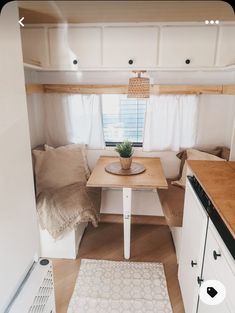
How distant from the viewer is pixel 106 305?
1658 millimetres

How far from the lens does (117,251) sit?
7.30 ft

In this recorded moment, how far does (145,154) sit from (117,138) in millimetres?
355

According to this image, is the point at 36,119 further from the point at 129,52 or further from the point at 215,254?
the point at 215,254

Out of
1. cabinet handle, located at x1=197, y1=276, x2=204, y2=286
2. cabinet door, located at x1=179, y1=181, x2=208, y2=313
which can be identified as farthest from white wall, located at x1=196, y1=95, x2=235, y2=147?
cabinet handle, located at x1=197, y1=276, x2=204, y2=286

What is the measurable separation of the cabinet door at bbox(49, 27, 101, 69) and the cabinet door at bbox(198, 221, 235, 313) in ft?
5.53

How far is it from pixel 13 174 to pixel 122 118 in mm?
2014

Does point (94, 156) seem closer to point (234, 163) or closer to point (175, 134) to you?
point (175, 134)

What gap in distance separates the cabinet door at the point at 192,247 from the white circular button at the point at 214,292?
213 millimetres

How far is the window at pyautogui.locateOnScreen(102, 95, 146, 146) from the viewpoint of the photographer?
2.52 metres

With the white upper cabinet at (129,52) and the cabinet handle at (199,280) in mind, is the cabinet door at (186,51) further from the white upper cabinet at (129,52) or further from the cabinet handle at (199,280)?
the cabinet handle at (199,280)

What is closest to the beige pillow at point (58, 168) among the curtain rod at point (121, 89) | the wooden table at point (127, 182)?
the wooden table at point (127, 182)

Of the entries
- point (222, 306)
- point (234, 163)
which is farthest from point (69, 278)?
point (234, 163)

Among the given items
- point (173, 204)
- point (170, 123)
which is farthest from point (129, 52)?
point (173, 204)

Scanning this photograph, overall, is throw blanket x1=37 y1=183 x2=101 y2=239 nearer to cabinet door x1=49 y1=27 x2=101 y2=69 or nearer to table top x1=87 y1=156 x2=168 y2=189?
table top x1=87 y1=156 x2=168 y2=189
